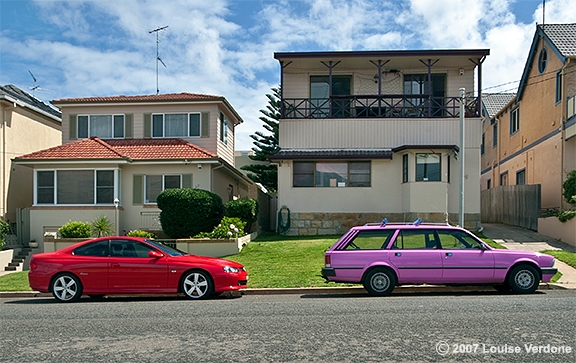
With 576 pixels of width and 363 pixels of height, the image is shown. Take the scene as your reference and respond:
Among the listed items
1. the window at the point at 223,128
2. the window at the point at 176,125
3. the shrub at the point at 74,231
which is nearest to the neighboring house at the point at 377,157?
the window at the point at 223,128

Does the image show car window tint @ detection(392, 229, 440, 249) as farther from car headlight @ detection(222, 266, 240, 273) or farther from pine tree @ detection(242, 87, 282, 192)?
pine tree @ detection(242, 87, 282, 192)

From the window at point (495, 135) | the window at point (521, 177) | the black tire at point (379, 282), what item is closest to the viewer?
the black tire at point (379, 282)

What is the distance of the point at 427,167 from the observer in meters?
21.1

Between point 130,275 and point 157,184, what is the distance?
11.1m

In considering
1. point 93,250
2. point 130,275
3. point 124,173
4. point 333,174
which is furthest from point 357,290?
point 124,173

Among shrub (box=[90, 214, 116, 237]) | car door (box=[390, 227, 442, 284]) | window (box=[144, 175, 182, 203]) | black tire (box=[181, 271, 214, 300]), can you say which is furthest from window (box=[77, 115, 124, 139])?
car door (box=[390, 227, 442, 284])

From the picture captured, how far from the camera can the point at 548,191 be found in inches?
899

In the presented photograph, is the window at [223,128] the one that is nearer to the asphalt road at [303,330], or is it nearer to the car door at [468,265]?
the asphalt road at [303,330]

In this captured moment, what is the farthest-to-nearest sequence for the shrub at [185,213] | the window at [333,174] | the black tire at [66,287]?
the window at [333,174]
the shrub at [185,213]
the black tire at [66,287]

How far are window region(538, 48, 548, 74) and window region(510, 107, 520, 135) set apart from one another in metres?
3.59

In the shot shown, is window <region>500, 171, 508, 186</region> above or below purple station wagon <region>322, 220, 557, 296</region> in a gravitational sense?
above

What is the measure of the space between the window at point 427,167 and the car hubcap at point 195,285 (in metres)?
11.7

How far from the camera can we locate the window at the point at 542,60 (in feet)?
79.1

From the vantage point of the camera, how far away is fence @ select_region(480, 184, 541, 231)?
21.6 m
